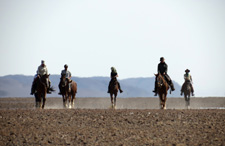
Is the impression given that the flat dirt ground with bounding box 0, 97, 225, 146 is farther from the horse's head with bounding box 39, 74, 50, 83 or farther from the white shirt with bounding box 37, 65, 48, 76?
the white shirt with bounding box 37, 65, 48, 76

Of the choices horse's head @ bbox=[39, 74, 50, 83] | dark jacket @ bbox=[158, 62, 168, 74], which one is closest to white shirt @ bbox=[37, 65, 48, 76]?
horse's head @ bbox=[39, 74, 50, 83]

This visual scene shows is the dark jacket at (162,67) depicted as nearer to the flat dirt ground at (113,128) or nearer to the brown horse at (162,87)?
the brown horse at (162,87)

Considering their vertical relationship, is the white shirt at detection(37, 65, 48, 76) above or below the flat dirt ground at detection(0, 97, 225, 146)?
above

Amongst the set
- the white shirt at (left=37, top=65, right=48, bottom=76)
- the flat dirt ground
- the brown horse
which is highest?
the white shirt at (left=37, top=65, right=48, bottom=76)

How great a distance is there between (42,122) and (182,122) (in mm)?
5479

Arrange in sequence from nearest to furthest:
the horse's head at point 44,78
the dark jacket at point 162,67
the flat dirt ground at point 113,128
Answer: the flat dirt ground at point 113,128 → the dark jacket at point 162,67 → the horse's head at point 44,78

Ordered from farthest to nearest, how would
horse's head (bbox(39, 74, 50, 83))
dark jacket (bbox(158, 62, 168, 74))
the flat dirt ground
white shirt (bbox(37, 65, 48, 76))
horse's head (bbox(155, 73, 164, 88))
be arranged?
1. white shirt (bbox(37, 65, 48, 76))
2. horse's head (bbox(39, 74, 50, 83))
3. dark jacket (bbox(158, 62, 168, 74))
4. horse's head (bbox(155, 73, 164, 88))
5. the flat dirt ground

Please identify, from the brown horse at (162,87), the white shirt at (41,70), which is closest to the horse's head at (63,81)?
the white shirt at (41,70)

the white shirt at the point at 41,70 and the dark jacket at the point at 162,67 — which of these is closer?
the dark jacket at the point at 162,67

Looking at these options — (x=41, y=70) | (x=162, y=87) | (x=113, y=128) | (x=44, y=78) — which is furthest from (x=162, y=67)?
(x=113, y=128)

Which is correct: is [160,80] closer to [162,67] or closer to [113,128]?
[162,67]

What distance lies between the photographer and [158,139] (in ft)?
50.4

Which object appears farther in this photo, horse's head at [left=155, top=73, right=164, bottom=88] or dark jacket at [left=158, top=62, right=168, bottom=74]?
dark jacket at [left=158, top=62, right=168, bottom=74]

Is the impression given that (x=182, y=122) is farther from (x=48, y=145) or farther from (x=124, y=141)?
(x=48, y=145)
